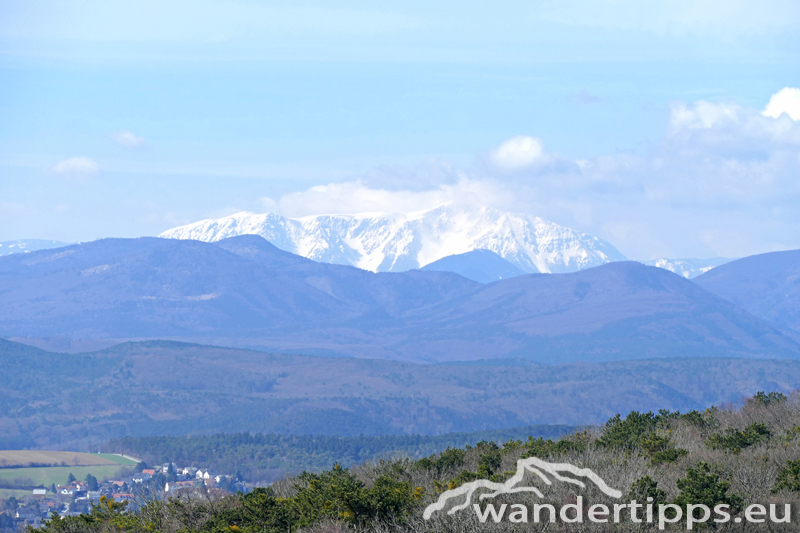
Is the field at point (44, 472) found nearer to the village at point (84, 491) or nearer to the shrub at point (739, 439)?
the village at point (84, 491)

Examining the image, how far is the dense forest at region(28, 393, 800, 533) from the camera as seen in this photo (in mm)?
21766

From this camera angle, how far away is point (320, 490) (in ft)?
95.5

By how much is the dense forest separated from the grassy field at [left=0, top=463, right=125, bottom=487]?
153 m

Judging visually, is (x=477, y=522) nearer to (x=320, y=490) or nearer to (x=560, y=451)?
(x=320, y=490)

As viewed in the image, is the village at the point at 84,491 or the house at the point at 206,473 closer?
the village at the point at 84,491

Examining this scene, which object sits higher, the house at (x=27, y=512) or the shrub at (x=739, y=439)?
the shrub at (x=739, y=439)

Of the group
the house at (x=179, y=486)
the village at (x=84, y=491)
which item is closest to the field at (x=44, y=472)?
the village at (x=84, y=491)

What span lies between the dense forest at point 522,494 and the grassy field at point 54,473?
153m

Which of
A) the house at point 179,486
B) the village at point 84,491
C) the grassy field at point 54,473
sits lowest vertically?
the grassy field at point 54,473

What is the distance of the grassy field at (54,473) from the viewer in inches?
6885

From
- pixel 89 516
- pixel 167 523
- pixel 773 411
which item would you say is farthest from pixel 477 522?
pixel 773 411

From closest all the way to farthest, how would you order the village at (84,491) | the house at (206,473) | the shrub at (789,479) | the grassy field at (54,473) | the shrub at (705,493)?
the shrub at (705,493) → the shrub at (789,479) → the village at (84,491) → the house at (206,473) → the grassy field at (54,473)

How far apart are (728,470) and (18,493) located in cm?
15668

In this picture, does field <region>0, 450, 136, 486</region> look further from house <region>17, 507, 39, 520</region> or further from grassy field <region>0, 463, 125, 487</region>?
house <region>17, 507, 39, 520</region>
